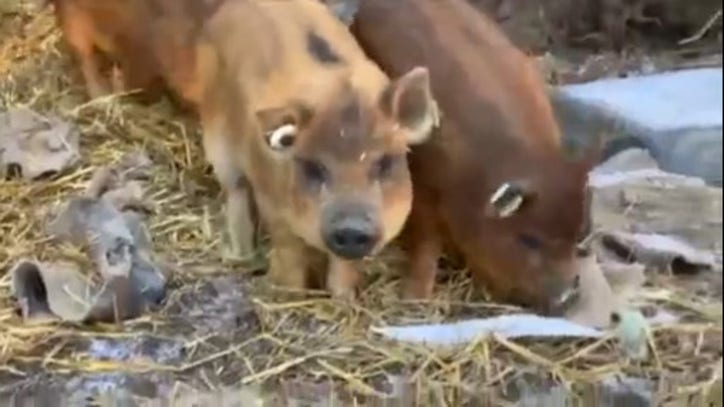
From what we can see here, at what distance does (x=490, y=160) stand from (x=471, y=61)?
138 mm

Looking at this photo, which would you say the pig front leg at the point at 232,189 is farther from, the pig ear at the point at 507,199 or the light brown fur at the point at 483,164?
the pig ear at the point at 507,199

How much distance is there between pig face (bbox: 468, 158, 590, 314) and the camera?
196 centimetres

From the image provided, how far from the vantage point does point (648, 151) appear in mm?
1856

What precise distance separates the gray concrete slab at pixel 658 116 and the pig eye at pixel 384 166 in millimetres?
242

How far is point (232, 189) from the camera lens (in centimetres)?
237

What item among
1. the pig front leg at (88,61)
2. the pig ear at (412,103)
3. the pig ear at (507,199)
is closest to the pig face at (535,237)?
the pig ear at (507,199)

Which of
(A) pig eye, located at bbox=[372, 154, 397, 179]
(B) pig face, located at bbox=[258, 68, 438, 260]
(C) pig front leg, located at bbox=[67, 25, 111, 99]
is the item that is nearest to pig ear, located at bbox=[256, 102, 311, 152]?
(B) pig face, located at bbox=[258, 68, 438, 260]

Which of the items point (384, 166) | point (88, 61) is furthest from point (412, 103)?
point (88, 61)

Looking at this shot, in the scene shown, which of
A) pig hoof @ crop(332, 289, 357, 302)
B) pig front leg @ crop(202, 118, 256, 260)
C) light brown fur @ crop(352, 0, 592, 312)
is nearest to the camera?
light brown fur @ crop(352, 0, 592, 312)

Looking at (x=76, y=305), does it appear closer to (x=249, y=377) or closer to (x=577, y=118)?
(x=249, y=377)

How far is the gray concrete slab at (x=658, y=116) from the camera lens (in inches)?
64.9

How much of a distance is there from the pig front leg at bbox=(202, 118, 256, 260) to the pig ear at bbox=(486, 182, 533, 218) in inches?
14.0

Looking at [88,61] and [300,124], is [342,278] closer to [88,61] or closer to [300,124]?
[300,124]

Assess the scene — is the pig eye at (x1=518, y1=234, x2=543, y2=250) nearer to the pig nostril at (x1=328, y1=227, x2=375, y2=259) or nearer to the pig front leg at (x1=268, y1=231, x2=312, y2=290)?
the pig nostril at (x1=328, y1=227, x2=375, y2=259)
